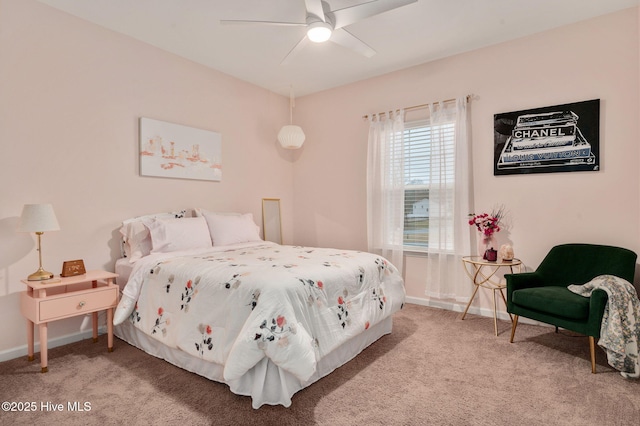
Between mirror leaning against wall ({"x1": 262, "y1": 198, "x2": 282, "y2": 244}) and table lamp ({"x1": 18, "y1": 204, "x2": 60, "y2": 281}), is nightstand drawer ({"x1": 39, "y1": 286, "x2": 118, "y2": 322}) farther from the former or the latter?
mirror leaning against wall ({"x1": 262, "y1": 198, "x2": 282, "y2": 244})

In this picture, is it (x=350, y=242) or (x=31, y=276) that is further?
(x=350, y=242)

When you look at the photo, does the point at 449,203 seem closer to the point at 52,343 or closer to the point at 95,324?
the point at 95,324

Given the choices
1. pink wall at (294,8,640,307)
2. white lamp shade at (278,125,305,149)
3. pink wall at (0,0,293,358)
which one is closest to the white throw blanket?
pink wall at (294,8,640,307)

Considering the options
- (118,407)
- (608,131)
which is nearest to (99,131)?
(118,407)

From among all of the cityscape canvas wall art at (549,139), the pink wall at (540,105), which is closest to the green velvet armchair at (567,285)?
the pink wall at (540,105)

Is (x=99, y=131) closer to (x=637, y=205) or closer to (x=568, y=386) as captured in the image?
(x=568, y=386)

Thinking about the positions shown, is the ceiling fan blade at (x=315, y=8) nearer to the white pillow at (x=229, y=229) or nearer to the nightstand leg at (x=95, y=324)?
the white pillow at (x=229, y=229)

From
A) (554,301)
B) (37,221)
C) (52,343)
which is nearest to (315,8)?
(37,221)

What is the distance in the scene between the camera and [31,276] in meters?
2.52

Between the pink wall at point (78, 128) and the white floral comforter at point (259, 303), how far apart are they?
768 millimetres

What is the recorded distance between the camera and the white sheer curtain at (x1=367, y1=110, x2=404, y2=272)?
4117 mm

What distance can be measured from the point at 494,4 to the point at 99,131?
354cm

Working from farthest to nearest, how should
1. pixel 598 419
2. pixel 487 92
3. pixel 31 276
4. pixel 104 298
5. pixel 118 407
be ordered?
pixel 487 92 < pixel 104 298 < pixel 31 276 < pixel 118 407 < pixel 598 419

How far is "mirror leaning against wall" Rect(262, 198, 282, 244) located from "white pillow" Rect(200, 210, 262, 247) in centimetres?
78
